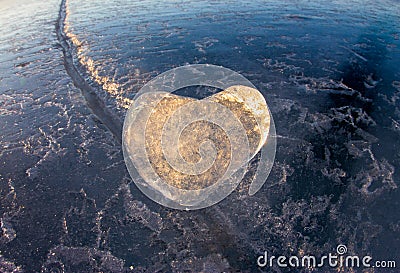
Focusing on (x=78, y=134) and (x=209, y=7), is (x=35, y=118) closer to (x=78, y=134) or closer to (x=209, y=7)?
(x=78, y=134)

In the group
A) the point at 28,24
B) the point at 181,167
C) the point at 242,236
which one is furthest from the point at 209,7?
the point at 242,236

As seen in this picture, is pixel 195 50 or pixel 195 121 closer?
pixel 195 121

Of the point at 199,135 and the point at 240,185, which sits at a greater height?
the point at 199,135

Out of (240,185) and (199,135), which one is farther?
(199,135)

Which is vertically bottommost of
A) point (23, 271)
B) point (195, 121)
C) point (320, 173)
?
point (23, 271)

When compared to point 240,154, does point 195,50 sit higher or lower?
higher

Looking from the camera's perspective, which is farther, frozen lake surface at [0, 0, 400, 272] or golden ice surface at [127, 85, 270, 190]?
golden ice surface at [127, 85, 270, 190]

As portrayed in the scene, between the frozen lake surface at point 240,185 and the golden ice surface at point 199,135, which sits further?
the golden ice surface at point 199,135

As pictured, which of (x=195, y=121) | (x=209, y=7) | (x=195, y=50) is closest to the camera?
(x=195, y=121)

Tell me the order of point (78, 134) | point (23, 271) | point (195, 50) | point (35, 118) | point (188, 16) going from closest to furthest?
point (23, 271) → point (78, 134) → point (35, 118) → point (195, 50) → point (188, 16)

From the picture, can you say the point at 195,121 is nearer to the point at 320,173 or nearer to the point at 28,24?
the point at 320,173
